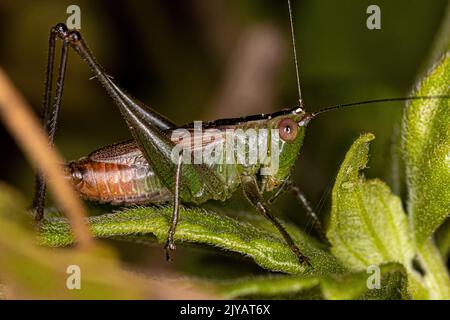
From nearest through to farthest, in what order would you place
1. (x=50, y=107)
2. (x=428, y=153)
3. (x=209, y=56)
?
(x=428, y=153) < (x=50, y=107) < (x=209, y=56)

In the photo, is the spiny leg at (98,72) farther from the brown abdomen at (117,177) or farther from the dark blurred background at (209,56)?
the dark blurred background at (209,56)

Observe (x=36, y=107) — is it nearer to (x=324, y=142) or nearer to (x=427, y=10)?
(x=324, y=142)

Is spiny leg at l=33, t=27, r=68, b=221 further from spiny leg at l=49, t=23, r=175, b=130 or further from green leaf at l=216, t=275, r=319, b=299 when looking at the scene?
green leaf at l=216, t=275, r=319, b=299

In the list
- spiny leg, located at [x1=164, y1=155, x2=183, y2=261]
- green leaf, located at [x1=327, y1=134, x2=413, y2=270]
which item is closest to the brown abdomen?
spiny leg, located at [x1=164, y1=155, x2=183, y2=261]

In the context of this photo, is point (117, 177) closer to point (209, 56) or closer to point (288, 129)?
point (288, 129)

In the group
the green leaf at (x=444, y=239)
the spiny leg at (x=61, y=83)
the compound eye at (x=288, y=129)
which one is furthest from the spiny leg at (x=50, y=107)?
the green leaf at (x=444, y=239)

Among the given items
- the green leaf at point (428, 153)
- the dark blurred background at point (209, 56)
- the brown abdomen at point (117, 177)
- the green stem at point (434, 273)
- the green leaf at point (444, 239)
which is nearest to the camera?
the green leaf at point (428, 153)

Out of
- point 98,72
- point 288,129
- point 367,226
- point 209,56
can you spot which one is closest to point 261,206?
point 288,129
